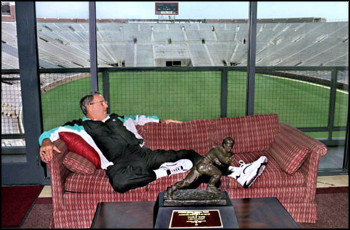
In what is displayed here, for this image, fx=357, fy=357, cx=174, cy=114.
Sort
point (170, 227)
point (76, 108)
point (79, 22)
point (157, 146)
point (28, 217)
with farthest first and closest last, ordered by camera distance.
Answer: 1. point (76, 108)
2. point (79, 22)
3. point (157, 146)
4. point (28, 217)
5. point (170, 227)

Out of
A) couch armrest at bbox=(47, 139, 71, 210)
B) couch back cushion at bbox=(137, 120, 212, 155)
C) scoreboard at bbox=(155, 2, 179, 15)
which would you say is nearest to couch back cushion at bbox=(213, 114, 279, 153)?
couch back cushion at bbox=(137, 120, 212, 155)

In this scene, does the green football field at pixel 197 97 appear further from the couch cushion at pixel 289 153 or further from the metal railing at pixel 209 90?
the couch cushion at pixel 289 153

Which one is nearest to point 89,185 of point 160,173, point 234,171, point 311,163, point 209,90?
point 160,173

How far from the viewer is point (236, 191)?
261 cm

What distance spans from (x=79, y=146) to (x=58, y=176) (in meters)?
0.29

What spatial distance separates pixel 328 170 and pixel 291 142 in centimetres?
115

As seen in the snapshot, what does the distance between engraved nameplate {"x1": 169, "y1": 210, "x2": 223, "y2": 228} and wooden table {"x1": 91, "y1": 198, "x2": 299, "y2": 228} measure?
12 centimetres

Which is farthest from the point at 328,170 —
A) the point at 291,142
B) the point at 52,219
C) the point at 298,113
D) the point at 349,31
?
the point at 52,219

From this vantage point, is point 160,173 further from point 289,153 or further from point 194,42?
point 194,42

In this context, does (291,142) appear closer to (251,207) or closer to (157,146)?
(251,207)

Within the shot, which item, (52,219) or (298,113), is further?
(298,113)

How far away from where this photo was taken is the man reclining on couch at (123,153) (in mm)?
2525

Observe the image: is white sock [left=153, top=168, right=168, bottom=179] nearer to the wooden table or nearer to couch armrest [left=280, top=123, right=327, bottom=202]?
the wooden table

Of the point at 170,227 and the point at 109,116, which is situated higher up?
the point at 109,116
